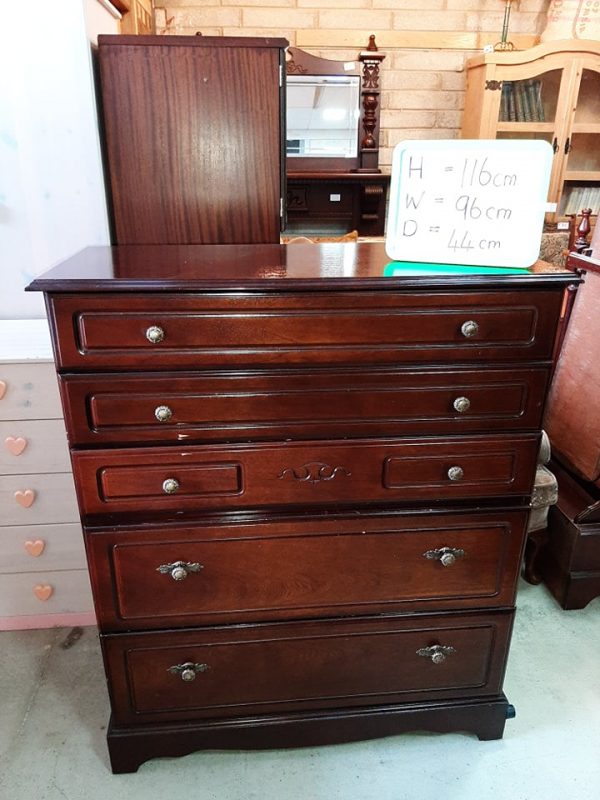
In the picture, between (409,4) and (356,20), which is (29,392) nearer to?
(356,20)

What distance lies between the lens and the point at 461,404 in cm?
109

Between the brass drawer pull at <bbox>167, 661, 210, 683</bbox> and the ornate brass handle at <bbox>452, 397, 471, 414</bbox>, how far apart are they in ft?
2.47

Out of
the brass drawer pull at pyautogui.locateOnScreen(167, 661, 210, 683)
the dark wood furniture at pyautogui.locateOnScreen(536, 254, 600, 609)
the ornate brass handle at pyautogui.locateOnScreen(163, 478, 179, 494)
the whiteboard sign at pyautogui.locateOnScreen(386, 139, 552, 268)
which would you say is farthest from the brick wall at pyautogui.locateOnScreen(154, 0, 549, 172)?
the brass drawer pull at pyautogui.locateOnScreen(167, 661, 210, 683)

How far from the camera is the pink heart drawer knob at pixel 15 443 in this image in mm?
1509

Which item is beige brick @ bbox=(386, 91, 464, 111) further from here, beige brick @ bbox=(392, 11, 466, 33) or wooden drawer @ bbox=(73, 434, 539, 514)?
wooden drawer @ bbox=(73, 434, 539, 514)

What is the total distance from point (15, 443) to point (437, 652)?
3.75 ft

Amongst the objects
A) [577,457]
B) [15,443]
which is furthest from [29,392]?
[577,457]

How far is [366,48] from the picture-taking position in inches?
134

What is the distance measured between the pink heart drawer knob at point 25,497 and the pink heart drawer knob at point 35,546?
0.12m

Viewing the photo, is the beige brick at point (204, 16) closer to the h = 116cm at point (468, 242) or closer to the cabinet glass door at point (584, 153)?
the cabinet glass door at point (584, 153)

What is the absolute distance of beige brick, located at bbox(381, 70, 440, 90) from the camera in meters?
3.52

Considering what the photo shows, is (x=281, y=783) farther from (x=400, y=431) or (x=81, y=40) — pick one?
(x=81, y=40)

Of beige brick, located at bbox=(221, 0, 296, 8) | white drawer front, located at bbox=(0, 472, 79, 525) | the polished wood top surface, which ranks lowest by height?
white drawer front, located at bbox=(0, 472, 79, 525)

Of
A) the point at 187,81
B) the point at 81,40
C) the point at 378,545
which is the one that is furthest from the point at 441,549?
the point at 81,40
